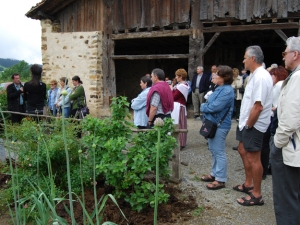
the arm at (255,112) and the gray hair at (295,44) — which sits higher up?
the gray hair at (295,44)

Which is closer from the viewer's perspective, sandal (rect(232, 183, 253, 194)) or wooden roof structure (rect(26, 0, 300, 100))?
sandal (rect(232, 183, 253, 194))

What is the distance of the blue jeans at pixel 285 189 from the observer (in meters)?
2.26

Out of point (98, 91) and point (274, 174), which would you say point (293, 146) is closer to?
point (274, 174)

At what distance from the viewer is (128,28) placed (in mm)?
9055

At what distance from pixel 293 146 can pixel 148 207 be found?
1.60m

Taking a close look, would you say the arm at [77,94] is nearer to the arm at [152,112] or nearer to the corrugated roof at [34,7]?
the arm at [152,112]

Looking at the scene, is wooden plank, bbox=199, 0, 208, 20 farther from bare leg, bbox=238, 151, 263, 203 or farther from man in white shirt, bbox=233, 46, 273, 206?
bare leg, bbox=238, 151, 263, 203

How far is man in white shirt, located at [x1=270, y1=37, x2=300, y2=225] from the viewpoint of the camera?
6.95ft

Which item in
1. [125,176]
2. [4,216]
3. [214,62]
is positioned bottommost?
[4,216]

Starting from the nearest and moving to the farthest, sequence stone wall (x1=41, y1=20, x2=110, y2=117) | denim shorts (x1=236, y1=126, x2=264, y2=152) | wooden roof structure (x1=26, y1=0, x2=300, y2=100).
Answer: denim shorts (x1=236, y1=126, x2=264, y2=152) < wooden roof structure (x1=26, y1=0, x2=300, y2=100) < stone wall (x1=41, y1=20, x2=110, y2=117)

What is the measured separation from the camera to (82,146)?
329cm

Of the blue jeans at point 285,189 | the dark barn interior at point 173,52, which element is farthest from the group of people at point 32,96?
the dark barn interior at point 173,52

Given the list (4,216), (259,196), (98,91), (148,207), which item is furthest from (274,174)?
(98,91)

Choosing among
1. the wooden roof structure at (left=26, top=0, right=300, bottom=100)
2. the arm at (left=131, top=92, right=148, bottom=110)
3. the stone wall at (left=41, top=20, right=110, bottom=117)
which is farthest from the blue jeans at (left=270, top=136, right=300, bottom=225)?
the stone wall at (left=41, top=20, right=110, bottom=117)
